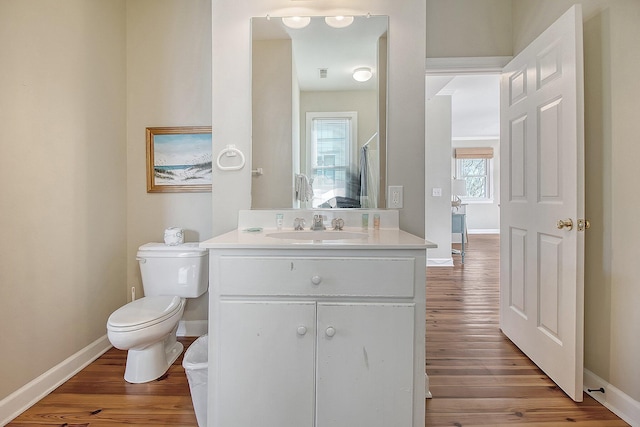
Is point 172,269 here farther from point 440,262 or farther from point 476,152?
point 476,152

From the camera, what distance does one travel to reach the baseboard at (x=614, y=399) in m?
1.40

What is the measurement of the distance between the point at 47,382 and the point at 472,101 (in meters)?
6.02

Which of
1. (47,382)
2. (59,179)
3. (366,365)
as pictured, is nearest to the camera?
(366,365)

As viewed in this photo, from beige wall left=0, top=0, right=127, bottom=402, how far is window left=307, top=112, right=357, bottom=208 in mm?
1397

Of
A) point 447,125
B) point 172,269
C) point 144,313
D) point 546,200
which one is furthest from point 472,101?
point 144,313

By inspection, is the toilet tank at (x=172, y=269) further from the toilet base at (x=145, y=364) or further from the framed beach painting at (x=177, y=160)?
the framed beach painting at (x=177, y=160)

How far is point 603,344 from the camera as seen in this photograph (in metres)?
1.59

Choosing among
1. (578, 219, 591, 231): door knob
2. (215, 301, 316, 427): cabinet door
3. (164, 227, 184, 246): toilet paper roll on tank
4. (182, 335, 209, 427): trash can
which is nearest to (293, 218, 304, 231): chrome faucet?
(215, 301, 316, 427): cabinet door

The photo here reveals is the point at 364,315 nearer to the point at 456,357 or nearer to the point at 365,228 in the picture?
the point at 365,228

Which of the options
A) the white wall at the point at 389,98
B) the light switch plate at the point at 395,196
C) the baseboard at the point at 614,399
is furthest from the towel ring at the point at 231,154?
the baseboard at the point at 614,399

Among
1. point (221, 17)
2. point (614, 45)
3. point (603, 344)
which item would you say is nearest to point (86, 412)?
point (221, 17)

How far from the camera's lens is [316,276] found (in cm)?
116

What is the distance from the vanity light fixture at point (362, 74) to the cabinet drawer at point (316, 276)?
119 centimetres

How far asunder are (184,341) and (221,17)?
216 centimetres
